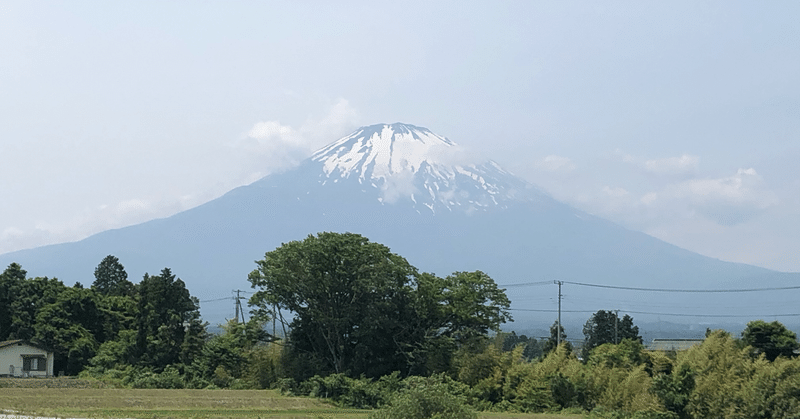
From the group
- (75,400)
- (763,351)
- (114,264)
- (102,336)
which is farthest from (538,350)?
(75,400)

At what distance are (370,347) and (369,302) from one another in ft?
7.96

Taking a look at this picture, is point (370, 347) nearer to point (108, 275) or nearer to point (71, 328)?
point (71, 328)

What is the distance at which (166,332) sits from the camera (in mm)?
47688

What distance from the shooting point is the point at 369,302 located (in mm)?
44469

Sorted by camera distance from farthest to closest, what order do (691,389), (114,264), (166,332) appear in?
(114,264), (166,332), (691,389)

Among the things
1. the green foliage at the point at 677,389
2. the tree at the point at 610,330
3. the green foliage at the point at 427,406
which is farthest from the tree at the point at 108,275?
the green foliage at the point at 427,406

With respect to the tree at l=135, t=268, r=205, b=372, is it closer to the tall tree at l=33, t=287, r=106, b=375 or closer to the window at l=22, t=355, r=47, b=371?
the tall tree at l=33, t=287, r=106, b=375

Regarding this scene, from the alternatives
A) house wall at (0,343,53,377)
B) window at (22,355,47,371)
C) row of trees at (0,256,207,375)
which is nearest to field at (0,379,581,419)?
row of trees at (0,256,207,375)

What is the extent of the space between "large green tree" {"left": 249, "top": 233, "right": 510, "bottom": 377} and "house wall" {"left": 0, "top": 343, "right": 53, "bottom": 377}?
50.7ft

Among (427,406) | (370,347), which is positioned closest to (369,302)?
(370,347)

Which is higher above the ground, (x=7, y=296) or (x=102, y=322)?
(x=7, y=296)

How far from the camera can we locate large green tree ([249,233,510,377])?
143 ft

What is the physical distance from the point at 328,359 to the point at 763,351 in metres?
22.1

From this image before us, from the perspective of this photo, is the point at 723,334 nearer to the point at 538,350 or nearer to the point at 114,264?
the point at 114,264
